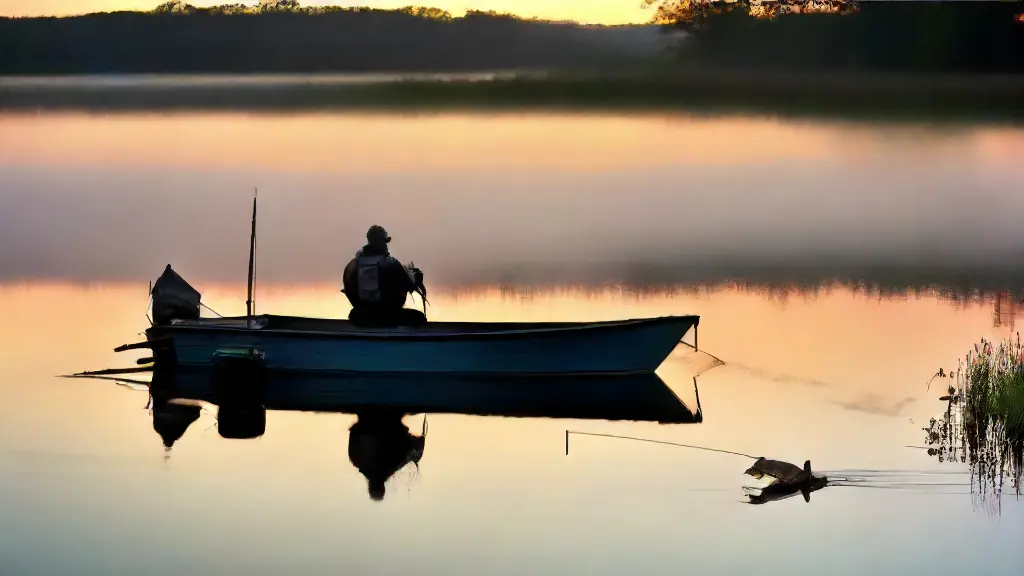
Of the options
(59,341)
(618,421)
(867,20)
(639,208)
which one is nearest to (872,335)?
(618,421)

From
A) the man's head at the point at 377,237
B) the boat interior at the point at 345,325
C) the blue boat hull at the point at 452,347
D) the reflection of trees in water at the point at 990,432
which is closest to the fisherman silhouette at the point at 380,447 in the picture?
the blue boat hull at the point at 452,347

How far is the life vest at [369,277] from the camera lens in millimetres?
12633

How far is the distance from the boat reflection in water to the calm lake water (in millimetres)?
229

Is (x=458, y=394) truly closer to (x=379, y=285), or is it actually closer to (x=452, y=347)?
(x=452, y=347)

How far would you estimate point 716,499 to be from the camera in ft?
31.2

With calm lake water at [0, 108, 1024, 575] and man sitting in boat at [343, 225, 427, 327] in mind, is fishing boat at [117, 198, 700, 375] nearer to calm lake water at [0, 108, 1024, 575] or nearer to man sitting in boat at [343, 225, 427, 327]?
man sitting in boat at [343, 225, 427, 327]

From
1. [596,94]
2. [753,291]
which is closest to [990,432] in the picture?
[753,291]

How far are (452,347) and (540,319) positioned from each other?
4625mm

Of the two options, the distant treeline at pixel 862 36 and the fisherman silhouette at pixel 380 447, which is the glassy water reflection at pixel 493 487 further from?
the distant treeline at pixel 862 36

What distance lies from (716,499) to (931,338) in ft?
24.0

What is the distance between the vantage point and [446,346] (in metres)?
13.0

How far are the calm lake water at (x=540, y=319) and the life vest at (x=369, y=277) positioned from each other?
124 centimetres

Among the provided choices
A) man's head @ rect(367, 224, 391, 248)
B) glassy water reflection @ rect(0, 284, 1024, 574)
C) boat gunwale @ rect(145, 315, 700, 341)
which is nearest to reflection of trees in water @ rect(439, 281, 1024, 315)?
glassy water reflection @ rect(0, 284, 1024, 574)

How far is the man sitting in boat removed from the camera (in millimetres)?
12641
